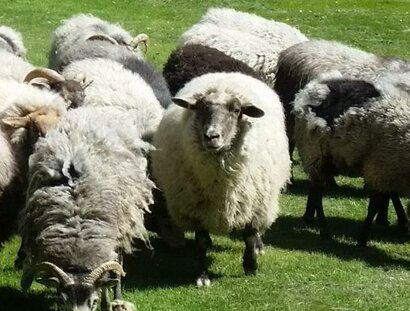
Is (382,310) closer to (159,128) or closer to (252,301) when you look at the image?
(252,301)

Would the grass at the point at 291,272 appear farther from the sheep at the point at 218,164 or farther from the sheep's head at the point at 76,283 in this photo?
the sheep's head at the point at 76,283

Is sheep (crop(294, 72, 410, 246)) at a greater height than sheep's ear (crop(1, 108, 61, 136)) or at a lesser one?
lesser

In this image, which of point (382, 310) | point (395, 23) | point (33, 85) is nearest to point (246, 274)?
point (382, 310)

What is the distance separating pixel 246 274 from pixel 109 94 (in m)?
2.56

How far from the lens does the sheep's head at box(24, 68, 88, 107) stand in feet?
29.3

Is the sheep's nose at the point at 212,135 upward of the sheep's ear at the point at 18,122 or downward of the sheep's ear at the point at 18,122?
downward

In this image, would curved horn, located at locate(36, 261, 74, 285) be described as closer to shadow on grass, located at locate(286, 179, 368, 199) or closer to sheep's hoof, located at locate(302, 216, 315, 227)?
sheep's hoof, located at locate(302, 216, 315, 227)

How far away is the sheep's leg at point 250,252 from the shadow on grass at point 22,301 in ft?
6.91

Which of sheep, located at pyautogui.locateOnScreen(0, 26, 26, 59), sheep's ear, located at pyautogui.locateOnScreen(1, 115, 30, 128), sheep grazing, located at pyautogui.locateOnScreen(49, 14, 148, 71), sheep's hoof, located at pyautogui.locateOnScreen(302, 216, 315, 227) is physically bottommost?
sheep's hoof, located at pyautogui.locateOnScreen(302, 216, 315, 227)

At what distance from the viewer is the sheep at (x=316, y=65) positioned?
451 inches

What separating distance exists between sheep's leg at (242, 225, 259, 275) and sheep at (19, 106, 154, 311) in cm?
155

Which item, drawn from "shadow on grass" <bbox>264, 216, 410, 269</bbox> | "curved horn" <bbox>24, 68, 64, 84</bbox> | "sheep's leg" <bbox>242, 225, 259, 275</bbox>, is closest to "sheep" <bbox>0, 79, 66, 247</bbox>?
"curved horn" <bbox>24, 68, 64, 84</bbox>

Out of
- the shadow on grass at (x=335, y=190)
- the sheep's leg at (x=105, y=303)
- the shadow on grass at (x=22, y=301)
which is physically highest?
the sheep's leg at (x=105, y=303)

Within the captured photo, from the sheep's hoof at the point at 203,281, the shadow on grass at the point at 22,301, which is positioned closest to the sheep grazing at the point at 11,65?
the shadow on grass at the point at 22,301
